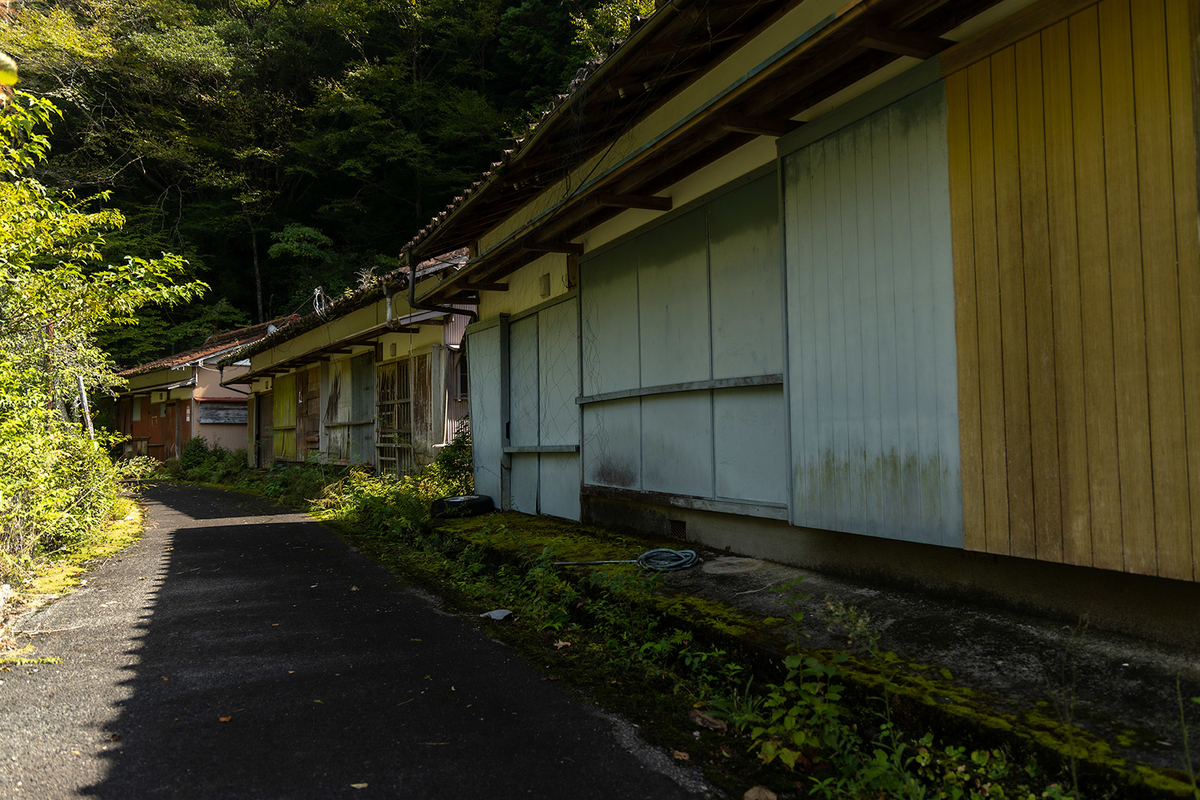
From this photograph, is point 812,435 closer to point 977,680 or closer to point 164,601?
point 977,680

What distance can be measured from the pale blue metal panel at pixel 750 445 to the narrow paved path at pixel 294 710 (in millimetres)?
1983

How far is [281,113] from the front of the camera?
82.9 feet

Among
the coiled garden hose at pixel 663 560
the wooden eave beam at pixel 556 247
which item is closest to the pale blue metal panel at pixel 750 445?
the coiled garden hose at pixel 663 560

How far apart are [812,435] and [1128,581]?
5.74 feet

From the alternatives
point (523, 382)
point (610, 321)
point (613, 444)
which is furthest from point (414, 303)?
point (613, 444)

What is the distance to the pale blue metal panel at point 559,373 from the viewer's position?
7.41 metres

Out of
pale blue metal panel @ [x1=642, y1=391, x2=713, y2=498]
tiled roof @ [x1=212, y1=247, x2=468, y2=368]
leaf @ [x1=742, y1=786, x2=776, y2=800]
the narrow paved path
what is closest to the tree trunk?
tiled roof @ [x1=212, y1=247, x2=468, y2=368]

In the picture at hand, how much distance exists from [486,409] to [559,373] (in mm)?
1905

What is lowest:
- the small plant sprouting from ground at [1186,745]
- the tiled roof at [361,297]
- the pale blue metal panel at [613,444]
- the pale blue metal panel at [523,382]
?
the small plant sprouting from ground at [1186,745]

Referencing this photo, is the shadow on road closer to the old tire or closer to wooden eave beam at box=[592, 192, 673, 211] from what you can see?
the old tire

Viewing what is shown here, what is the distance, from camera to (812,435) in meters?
4.33

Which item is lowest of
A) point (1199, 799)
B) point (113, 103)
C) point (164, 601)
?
point (164, 601)

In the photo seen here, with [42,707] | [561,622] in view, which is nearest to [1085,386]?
[561,622]

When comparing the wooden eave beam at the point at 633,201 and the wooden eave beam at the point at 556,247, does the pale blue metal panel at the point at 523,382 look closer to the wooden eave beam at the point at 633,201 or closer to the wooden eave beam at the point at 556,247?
the wooden eave beam at the point at 556,247
